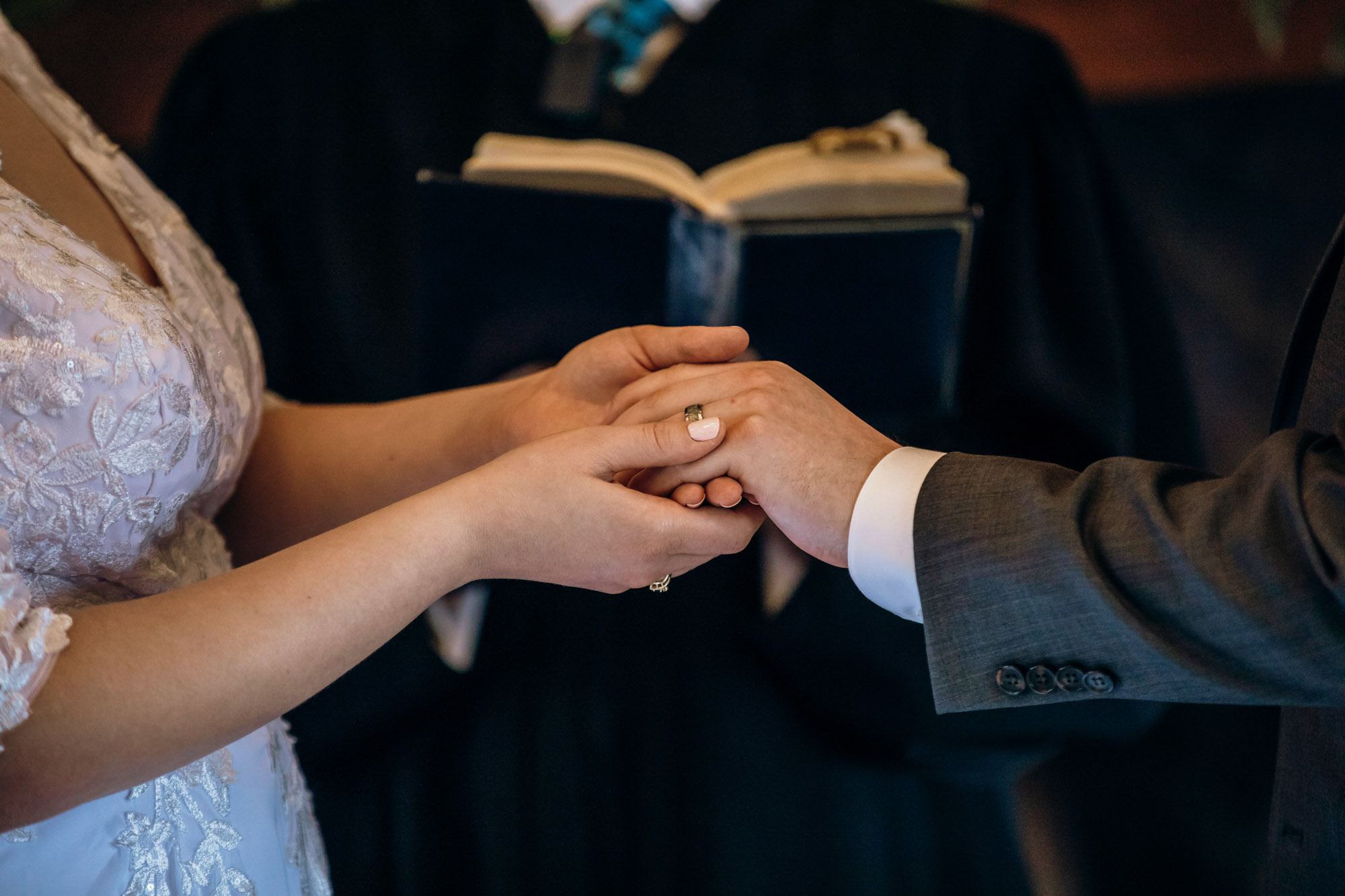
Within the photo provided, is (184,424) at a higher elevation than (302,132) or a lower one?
lower

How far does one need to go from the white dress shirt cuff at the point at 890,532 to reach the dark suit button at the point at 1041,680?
0.08 meters

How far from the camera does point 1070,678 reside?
584 mm

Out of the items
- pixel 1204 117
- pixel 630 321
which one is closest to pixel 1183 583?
pixel 630 321

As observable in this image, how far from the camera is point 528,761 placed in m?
1.11

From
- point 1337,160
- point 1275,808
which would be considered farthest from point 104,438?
point 1337,160

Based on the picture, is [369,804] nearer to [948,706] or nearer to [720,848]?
[720,848]

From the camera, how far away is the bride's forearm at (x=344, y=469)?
0.79 m

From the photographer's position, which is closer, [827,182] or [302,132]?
[827,182]

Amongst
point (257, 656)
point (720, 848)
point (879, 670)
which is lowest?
point (720, 848)

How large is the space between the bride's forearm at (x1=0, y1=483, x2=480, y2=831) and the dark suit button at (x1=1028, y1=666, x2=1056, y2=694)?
37cm

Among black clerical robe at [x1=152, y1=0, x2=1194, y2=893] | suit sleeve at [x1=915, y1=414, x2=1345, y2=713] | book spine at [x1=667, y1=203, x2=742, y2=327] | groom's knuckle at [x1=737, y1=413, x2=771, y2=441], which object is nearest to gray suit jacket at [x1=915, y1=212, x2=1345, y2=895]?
suit sleeve at [x1=915, y1=414, x2=1345, y2=713]

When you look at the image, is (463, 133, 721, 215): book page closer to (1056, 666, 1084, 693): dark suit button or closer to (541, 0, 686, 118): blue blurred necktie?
(541, 0, 686, 118): blue blurred necktie

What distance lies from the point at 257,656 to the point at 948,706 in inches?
16.9

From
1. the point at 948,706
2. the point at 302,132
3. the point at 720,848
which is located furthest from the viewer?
the point at 302,132
